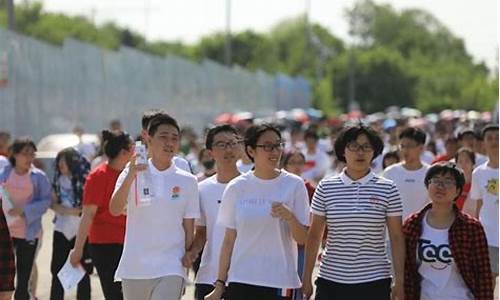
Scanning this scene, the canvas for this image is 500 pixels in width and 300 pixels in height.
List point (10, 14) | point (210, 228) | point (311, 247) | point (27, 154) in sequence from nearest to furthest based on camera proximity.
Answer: point (311, 247)
point (210, 228)
point (27, 154)
point (10, 14)

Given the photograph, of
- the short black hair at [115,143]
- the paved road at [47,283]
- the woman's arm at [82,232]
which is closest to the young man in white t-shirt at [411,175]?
the paved road at [47,283]

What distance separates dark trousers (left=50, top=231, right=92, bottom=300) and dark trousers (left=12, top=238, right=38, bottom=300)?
32 centimetres

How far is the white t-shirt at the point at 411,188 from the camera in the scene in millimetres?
10852

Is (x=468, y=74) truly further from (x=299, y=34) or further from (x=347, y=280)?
(x=347, y=280)

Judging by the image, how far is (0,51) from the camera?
2414 cm

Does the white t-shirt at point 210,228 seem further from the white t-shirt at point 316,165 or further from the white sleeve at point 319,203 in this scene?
the white t-shirt at point 316,165

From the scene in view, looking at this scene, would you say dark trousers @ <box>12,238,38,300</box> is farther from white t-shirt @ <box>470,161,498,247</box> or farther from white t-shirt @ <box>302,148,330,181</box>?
white t-shirt @ <box>302,148,330,181</box>

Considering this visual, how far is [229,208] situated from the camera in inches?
293

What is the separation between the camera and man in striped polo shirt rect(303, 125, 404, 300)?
7.09 metres

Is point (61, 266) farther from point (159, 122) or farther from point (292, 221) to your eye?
point (292, 221)

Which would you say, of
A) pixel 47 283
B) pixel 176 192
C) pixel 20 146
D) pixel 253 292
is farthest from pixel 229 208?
pixel 47 283

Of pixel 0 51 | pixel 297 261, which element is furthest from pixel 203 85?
pixel 297 261

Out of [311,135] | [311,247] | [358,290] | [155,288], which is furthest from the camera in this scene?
[311,135]

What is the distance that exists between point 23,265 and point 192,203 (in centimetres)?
428
